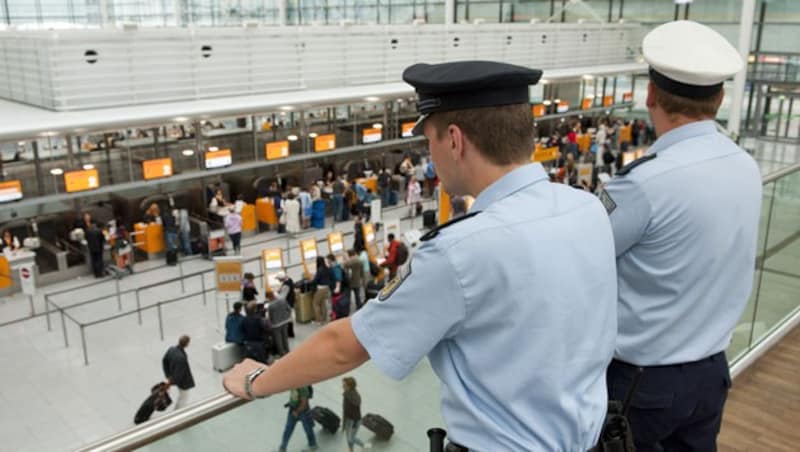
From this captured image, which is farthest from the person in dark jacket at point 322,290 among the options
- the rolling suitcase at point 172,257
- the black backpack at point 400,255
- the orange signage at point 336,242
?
the rolling suitcase at point 172,257

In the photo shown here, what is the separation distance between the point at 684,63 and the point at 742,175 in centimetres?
40

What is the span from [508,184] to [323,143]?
1956cm

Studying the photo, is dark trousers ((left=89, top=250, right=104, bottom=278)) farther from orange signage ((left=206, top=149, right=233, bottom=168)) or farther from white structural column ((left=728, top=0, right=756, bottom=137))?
white structural column ((left=728, top=0, right=756, bottom=137))

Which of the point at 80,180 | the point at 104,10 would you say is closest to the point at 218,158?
the point at 80,180

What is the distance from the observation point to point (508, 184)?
4.92ft

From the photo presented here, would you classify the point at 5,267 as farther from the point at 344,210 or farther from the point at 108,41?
the point at 344,210

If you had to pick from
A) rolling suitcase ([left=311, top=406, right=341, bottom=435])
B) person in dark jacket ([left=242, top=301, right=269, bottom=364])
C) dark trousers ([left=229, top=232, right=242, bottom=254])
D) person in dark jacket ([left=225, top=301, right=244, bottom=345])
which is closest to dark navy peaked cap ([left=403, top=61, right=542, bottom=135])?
rolling suitcase ([left=311, top=406, right=341, bottom=435])

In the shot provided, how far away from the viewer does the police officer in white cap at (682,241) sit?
6.75 feet

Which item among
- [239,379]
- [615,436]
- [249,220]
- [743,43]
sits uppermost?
[743,43]

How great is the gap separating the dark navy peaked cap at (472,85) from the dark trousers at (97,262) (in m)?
16.3

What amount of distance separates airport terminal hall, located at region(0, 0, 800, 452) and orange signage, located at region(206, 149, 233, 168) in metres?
0.04

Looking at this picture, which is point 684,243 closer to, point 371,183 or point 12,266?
point 12,266

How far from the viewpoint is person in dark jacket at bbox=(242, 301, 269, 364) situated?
1122cm

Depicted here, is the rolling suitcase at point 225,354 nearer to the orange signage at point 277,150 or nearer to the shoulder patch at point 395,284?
the orange signage at point 277,150
